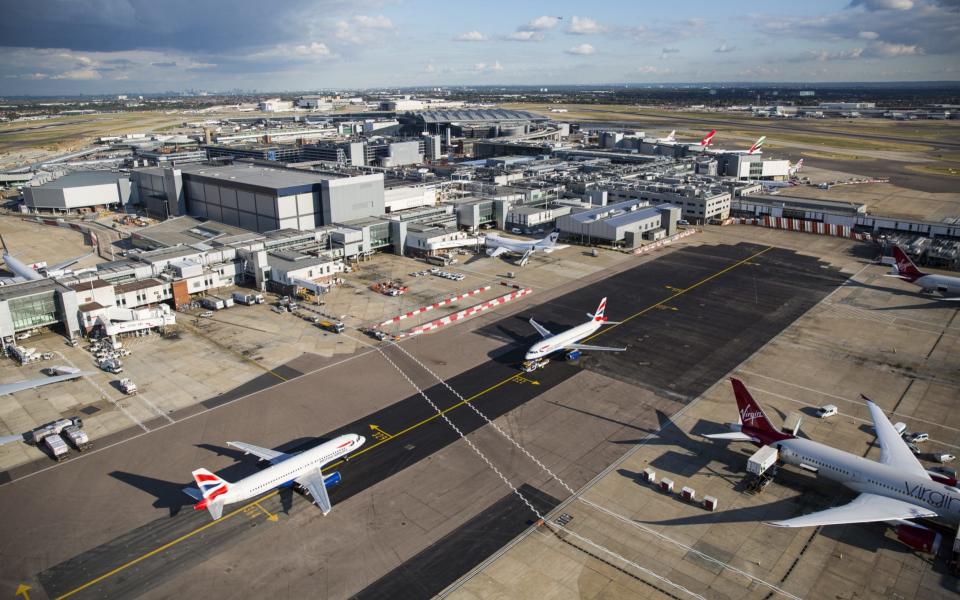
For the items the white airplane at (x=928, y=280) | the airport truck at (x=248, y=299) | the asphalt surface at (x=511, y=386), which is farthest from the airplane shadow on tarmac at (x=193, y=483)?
the white airplane at (x=928, y=280)

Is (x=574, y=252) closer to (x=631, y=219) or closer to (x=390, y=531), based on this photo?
(x=631, y=219)

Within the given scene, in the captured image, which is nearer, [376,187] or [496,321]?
[496,321]

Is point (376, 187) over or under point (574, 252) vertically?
over

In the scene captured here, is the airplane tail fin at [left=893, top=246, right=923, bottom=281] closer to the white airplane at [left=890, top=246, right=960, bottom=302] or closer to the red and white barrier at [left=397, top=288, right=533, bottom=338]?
the white airplane at [left=890, top=246, right=960, bottom=302]

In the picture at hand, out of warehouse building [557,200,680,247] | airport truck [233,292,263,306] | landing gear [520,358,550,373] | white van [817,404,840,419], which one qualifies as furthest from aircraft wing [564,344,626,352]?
warehouse building [557,200,680,247]

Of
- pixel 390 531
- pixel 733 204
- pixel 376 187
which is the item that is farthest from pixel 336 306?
pixel 733 204

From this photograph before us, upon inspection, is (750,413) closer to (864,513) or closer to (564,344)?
(864,513)

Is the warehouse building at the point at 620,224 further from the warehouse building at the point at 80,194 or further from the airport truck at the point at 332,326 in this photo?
the warehouse building at the point at 80,194
